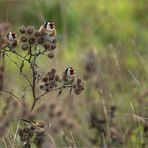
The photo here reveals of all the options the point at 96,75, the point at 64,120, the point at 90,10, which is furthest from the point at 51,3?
the point at 64,120

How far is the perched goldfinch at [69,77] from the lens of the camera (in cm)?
280

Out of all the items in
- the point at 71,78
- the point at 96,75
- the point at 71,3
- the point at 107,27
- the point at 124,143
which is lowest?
the point at 124,143

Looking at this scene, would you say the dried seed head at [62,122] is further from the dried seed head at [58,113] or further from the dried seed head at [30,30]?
the dried seed head at [30,30]

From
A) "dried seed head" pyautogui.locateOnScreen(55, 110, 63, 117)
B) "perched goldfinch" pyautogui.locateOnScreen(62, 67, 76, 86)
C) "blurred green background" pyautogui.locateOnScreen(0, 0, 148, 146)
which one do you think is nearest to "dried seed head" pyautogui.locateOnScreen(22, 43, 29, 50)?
"perched goldfinch" pyautogui.locateOnScreen(62, 67, 76, 86)

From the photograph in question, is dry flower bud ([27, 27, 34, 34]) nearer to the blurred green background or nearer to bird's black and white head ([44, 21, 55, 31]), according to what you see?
bird's black and white head ([44, 21, 55, 31])

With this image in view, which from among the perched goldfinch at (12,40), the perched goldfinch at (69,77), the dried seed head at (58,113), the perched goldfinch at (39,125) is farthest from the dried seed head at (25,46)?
the dried seed head at (58,113)

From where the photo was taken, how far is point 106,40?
708cm

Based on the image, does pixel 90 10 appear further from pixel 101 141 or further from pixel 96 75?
pixel 101 141

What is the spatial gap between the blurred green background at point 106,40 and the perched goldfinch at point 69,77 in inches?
36.1

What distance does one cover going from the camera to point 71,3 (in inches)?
311

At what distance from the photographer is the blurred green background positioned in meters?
4.90

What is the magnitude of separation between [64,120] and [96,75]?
2.88 m

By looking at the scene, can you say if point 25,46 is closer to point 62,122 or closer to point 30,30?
point 30,30

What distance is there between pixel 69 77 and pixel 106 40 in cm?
431
